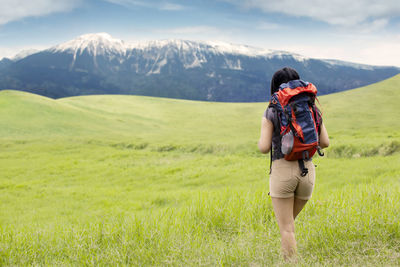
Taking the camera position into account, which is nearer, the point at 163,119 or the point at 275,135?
the point at 275,135

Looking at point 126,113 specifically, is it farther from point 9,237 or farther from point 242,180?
point 9,237

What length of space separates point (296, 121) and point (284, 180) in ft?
2.83

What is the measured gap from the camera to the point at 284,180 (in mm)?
4785

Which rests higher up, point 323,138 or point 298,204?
point 323,138

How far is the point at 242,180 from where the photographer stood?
59.3 feet

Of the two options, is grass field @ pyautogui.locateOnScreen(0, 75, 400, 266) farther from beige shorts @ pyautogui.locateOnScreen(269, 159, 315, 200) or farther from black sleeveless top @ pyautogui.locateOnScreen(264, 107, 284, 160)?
black sleeveless top @ pyautogui.locateOnScreen(264, 107, 284, 160)

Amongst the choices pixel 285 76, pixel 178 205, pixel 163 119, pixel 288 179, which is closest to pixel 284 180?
pixel 288 179

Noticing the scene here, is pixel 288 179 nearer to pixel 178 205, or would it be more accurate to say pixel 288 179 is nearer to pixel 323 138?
pixel 323 138

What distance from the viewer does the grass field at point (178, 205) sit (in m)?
5.33

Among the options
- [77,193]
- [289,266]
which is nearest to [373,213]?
[289,266]

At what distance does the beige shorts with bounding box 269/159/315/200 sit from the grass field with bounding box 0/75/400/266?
976mm

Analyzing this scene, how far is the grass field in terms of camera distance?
5.33 meters

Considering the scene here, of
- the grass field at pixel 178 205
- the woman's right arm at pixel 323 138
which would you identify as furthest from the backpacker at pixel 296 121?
the grass field at pixel 178 205

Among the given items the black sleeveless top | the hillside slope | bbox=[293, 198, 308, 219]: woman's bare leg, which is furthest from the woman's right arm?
the hillside slope
